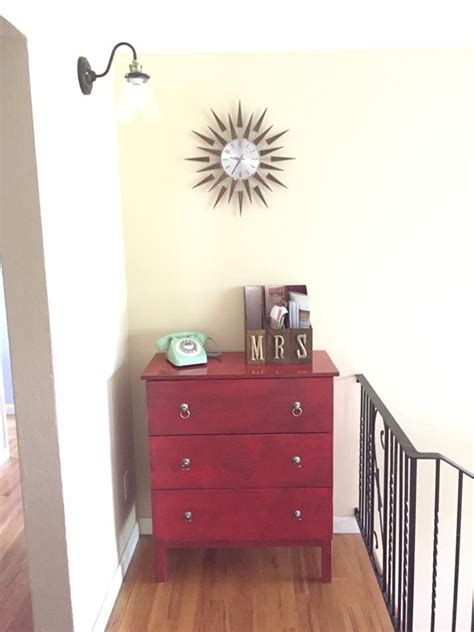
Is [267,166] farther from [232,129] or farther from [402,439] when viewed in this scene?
[402,439]

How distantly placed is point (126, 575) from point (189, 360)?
1042mm

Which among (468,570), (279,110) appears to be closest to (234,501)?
(468,570)

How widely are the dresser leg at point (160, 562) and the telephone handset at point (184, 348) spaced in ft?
2.70

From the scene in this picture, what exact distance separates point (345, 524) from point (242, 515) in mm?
744

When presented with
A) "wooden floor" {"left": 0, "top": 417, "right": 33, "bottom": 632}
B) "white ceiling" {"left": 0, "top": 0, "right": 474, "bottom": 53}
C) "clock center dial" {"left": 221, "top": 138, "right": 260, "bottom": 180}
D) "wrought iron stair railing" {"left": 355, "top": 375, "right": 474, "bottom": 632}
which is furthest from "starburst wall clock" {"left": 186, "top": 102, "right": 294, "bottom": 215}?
"wooden floor" {"left": 0, "top": 417, "right": 33, "bottom": 632}

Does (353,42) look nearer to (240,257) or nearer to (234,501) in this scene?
(240,257)

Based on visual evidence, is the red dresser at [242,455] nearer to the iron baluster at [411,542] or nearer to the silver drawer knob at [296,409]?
the silver drawer knob at [296,409]

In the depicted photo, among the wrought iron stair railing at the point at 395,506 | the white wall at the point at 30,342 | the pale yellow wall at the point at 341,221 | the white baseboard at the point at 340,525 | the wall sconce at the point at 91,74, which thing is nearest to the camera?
the white wall at the point at 30,342

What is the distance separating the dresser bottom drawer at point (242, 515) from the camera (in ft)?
7.74

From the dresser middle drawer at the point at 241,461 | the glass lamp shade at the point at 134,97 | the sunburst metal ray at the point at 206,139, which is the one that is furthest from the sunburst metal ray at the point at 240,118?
the dresser middle drawer at the point at 241,461

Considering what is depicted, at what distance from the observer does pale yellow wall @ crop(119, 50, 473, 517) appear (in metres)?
2.56

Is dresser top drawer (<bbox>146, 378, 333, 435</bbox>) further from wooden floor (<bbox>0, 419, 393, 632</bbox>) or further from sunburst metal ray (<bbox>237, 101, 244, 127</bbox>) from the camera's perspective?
sunburst metal ray (<bbox>237, 101, 244, 127</bbox>)

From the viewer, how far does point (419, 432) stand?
2.76 metres

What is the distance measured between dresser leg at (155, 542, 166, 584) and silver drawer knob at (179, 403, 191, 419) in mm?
606
